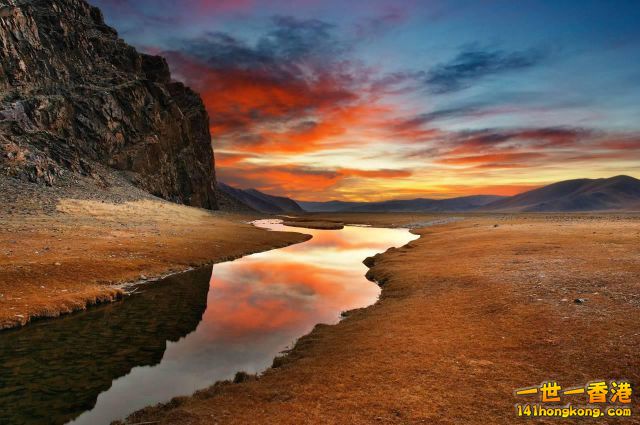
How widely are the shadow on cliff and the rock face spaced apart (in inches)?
3209

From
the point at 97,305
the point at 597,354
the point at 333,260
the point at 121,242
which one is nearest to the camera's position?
the point at 597,354

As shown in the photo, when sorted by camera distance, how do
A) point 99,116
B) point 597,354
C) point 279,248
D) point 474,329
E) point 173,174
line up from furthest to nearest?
point 173,174
point 99,116
point 279,248
point 474,329
point 597,354

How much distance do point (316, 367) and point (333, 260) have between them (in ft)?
134

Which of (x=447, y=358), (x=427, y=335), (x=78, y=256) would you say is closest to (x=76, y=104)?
(x=78, y=256)

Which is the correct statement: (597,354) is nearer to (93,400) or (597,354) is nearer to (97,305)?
(93,400)

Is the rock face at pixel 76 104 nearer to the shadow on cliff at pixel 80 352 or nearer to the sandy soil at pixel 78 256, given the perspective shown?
the sandy soil at pixel 78 256

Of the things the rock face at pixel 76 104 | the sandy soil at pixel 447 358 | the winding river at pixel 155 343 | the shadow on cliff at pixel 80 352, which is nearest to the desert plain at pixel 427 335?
the sandy soil at pixel 447 358

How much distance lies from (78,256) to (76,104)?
125020 mm

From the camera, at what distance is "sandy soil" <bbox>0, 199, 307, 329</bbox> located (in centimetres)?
2778

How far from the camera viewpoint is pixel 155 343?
22.4 m

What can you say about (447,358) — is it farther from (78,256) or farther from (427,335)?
(78,256)

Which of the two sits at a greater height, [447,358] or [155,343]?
[447,358]

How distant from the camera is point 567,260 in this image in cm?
3647

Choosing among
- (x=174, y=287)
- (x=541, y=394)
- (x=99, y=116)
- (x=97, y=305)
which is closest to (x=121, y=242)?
(x=174, y=287)
